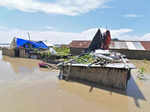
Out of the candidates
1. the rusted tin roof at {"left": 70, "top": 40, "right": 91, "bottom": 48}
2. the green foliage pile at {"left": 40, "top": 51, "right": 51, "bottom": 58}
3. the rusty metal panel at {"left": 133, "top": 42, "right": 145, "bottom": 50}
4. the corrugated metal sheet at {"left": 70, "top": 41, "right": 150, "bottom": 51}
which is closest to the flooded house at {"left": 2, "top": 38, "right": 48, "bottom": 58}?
the green foliage pile at {"left": 40, "top": 51, "right": 51, "bottom": 58}

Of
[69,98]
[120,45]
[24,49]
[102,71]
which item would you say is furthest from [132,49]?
[24,49]

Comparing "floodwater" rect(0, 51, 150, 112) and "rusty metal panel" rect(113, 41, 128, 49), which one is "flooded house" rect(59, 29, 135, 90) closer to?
"floodwater" rect(0, 51, 150, 112)

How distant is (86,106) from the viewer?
14.2ft

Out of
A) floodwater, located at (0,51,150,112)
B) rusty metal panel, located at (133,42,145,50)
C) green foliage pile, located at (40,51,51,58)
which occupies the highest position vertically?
rusty metal panel, located at (133,42,145,50)

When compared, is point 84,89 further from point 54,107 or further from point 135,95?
point 135,95

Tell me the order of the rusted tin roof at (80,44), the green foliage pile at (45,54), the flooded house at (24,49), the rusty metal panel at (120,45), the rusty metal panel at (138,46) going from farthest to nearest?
the rusted tin roof at (80,44) < the rusty metal panel at (120,45) < the rusty metal panel at (138,46) < the flooded house at (24,49) < the green foliage pile at (45,54)

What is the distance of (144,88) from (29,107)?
6146mm

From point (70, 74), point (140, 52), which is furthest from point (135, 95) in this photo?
point (140, 52)

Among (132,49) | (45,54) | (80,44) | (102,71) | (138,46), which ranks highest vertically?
(80,44)

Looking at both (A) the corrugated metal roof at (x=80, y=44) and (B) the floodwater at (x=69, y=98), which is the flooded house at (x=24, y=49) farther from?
(B) the floodwater at (x=69, y=98)

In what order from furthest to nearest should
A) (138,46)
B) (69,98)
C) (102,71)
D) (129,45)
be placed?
(129,45)
(138,46)
(102,71)
(69,98)

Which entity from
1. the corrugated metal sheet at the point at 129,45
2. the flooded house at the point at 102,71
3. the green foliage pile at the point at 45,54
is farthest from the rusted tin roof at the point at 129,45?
the flooded house at the point at 102,71

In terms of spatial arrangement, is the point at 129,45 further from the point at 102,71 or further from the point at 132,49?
the point at 102,71

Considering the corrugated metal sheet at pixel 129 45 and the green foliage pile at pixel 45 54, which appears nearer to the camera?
the green foliage pile at pixel 45 54
